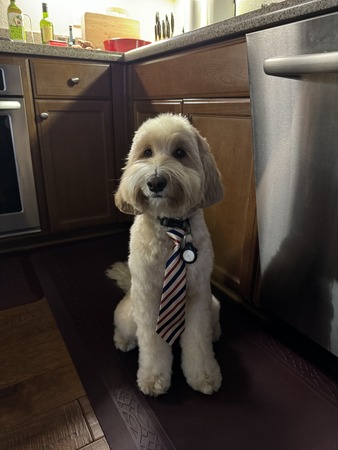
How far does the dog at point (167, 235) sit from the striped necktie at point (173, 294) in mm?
19

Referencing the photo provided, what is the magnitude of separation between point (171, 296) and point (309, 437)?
0.57m

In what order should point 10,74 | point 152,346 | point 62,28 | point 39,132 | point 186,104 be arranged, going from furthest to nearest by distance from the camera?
point 62,28 < point 39,132 < point 10,74 < point 186,104 < point 152,346

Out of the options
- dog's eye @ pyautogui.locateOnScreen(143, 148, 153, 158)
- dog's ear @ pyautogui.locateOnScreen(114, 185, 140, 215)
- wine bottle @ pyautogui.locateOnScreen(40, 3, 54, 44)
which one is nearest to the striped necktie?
dog's ear @ pyautogui.locateOnScreen(114, 185, 140, 215)

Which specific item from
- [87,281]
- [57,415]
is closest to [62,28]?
[87,281]

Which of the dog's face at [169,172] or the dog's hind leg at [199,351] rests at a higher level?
the dog's face at [169,172]

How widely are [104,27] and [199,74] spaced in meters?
1.58

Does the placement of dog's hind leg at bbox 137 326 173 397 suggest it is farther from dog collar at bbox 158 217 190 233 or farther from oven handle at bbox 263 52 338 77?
oven handle at bbox 263 52 338 77

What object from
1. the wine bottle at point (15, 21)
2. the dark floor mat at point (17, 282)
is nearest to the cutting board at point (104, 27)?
the wine bottle at point (15, 21)

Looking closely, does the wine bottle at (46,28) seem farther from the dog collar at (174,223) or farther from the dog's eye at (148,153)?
the dog collar at (174,223)

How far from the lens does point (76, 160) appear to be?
2.02 m

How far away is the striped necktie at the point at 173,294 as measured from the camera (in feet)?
3.18

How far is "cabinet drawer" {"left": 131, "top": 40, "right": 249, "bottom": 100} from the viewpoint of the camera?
123 cm

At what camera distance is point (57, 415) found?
103cm

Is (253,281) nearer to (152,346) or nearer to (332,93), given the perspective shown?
(152,346)
